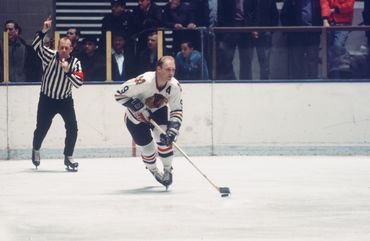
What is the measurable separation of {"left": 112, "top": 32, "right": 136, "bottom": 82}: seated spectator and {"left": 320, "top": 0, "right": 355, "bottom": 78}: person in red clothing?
96.1 inches

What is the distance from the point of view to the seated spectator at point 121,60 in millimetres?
14489

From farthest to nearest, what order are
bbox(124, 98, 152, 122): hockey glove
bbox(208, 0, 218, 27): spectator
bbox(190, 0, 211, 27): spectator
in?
bbox(208, 0, 218, 27): spectator, bbox(190, 0, 211, 27): spectator, bbox(124, 98, 152, 122): hockey glove

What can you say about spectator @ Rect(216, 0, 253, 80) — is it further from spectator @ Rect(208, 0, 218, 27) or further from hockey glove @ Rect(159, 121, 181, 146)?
hockey glove @ Rect(159, 121, 181, 146)

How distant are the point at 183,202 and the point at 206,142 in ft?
15.9

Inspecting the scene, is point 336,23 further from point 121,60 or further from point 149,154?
point 149,154

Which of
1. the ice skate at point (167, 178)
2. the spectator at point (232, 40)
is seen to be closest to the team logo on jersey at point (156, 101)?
the ice skate at point (167, 178)

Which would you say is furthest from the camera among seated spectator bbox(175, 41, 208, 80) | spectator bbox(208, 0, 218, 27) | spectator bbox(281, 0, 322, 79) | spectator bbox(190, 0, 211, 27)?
spectator bbox(208, 0, 218, 27)

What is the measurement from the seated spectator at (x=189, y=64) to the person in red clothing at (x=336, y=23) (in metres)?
1.56

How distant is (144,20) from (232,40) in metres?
1.11

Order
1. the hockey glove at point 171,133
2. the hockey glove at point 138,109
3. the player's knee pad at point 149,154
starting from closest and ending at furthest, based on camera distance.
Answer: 1. the hockey glove at point 171,133
2. the hockey glove at point 138,109
3. the player's knee pad at point 149,154

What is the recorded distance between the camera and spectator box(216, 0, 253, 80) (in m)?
14.5

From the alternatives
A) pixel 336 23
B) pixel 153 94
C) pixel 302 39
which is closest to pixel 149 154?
pixel 153 94

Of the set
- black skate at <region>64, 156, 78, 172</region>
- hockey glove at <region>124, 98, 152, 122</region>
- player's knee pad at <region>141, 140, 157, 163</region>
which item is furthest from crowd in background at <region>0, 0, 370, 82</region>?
hockey glove at <region>124, 98, 152, 122</region>

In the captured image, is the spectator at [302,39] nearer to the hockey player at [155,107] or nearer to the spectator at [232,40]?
the spectator at [232,40]
